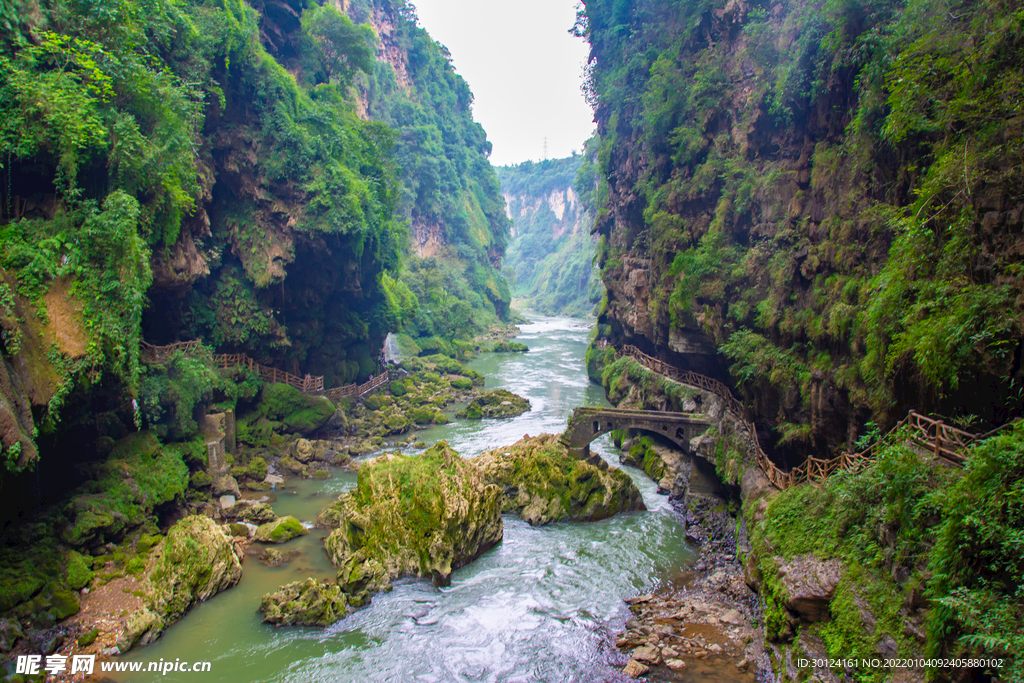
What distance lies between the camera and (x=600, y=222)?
39.5m

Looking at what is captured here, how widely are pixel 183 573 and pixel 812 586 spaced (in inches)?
548

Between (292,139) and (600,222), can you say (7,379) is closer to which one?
(292,139)

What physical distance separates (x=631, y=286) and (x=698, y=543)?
16.4 meters

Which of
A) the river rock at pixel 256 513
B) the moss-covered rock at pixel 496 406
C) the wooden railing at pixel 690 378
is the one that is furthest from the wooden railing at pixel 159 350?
the wooden railing at pixel 690 378

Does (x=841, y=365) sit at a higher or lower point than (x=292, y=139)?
lower

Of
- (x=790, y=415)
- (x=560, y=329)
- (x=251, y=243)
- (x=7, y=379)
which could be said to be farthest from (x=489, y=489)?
(x=560, y=329)

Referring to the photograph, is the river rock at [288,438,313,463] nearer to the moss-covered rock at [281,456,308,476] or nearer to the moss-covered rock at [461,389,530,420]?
the moss-covered rock at [281,456,308,476]

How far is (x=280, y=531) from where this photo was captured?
17219mm

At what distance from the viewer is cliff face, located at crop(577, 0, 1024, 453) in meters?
9.10

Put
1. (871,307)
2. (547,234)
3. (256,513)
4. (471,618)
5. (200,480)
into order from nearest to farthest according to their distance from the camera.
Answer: (871,307) < (471,618) < (256,513) < (200,480) < (547,234)

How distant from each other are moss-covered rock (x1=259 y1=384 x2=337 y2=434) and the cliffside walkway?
33.6 inches

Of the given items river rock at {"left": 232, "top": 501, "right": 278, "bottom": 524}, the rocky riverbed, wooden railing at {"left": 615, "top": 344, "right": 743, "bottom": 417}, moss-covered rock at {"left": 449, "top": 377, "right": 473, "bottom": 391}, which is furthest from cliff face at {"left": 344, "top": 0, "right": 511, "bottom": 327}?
the rocky riverbed

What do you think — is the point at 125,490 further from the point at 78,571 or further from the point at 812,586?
the point at 812,586

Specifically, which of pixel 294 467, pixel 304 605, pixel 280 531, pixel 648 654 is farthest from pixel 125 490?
pixel 648 654
